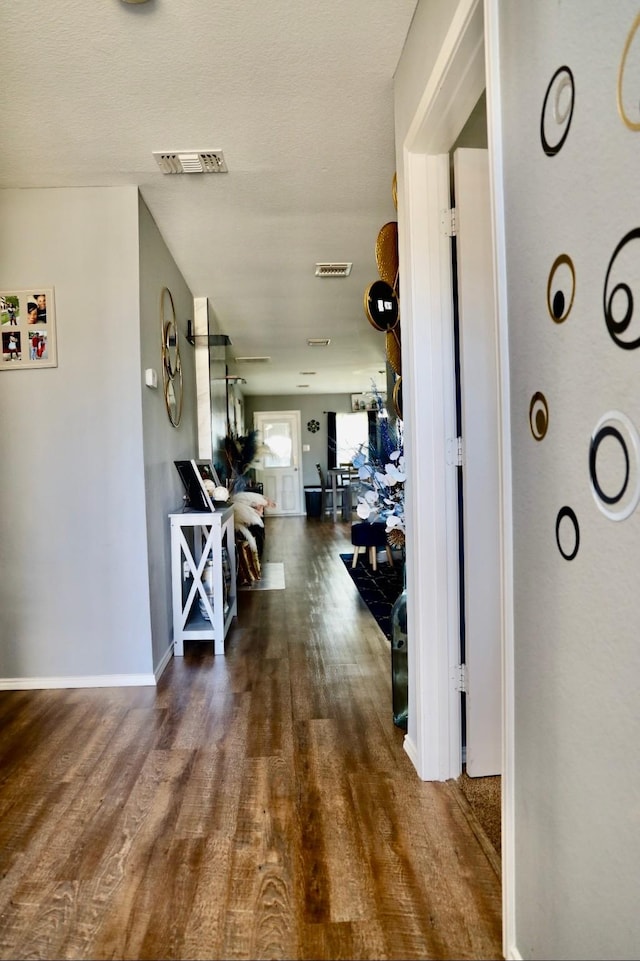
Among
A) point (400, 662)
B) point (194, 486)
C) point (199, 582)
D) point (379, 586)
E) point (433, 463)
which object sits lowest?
point (379, 586)

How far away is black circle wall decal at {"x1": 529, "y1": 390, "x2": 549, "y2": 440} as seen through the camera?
1.13m

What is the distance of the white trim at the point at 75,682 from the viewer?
3234 mm

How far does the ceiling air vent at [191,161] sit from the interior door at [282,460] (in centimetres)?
993

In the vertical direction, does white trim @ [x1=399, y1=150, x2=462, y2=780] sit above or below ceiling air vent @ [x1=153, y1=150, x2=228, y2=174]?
below

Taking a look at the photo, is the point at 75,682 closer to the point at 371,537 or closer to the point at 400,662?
the point at 400,662

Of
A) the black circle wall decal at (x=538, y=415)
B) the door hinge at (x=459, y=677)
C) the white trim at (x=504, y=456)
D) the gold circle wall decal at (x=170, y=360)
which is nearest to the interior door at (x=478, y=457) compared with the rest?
the door hinge at (x=459, y=677)

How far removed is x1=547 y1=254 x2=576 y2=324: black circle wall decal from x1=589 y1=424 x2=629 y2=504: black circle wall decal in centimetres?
22

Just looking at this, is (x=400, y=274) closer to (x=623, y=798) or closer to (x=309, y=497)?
(x=623, y=798)

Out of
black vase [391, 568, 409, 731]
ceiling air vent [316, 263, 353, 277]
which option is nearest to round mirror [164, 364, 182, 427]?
ceiling air vent [316, 263, 353, 277]

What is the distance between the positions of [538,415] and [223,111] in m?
2.06

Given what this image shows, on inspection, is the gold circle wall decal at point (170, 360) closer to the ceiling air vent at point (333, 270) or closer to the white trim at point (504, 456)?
the ceiling air vent at point (333, 270)

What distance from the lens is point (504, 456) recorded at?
1.31 metres

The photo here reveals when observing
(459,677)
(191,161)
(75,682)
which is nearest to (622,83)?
(459,677)

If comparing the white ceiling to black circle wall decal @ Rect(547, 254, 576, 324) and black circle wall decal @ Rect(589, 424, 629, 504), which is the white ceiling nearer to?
black circle wall decal @ Rect(547, 254, 576, 324)
